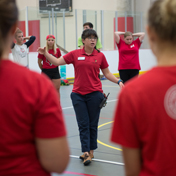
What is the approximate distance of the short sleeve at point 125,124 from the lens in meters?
1.35

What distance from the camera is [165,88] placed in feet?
4.46

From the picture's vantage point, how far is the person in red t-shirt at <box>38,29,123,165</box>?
4508 millimetres

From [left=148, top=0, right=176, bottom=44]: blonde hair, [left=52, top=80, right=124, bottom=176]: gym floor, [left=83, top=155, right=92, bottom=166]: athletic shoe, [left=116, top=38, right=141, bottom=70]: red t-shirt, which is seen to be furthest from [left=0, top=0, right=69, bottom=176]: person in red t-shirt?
[left=116, top=38, right=141, bottom=70]: red t-shirt

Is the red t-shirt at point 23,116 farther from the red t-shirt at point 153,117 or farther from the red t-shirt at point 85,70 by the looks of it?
the red t-shirt at point 85,70

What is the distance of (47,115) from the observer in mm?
1338

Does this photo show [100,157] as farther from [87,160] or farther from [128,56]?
[128,56]

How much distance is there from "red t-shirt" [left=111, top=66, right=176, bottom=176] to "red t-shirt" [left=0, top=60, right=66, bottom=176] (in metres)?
0.27

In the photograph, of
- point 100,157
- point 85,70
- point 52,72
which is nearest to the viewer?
point 85,70

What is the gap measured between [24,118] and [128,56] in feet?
22.3

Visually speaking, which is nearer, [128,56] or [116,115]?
[116,115]

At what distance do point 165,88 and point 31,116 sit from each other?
0.55 m

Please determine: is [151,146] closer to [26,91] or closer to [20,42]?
[26,91]

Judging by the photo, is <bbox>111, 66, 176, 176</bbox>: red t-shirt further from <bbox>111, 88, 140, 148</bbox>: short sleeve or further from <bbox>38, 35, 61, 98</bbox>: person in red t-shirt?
<bbox>38, 35, 61, 98</bbox>: person in red t-shirt

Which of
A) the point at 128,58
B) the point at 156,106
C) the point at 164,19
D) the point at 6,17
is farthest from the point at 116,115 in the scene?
the point at 128,58
